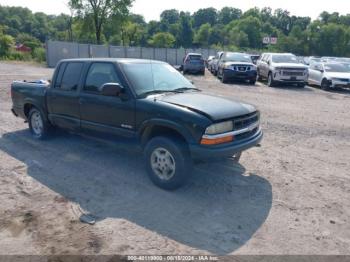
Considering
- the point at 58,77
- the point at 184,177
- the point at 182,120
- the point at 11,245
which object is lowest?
the point at 11,245

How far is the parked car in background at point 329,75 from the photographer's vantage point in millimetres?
16516

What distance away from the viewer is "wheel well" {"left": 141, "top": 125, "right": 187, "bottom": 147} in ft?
15.0

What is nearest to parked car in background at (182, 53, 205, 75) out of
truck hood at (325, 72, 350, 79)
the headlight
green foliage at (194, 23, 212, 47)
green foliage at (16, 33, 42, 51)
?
truck hood at (325, 72, 350, 79)

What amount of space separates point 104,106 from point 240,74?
14431 mm

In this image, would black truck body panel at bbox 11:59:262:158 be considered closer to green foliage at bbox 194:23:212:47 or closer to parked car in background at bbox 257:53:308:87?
parked car in background at bbox 257:53:308:87

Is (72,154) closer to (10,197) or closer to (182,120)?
(10,197)

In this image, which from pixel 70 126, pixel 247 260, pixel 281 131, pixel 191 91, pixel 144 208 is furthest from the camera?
pixel 281 131

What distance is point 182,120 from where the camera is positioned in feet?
14.0

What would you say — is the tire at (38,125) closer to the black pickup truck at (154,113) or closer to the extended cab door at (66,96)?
the extended cab door at (66,96)

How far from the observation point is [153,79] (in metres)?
5.25

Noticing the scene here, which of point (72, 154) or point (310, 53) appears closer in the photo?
point (72, 154)

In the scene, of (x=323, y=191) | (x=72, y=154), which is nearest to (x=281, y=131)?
(x=323, y=191)

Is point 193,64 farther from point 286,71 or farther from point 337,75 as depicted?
point 337,75

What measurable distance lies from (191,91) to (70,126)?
236 cm
